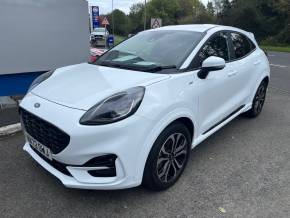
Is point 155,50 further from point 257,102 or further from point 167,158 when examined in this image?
point 257,102

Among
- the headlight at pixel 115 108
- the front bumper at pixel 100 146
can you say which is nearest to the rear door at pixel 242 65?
the headlight at pixel 115 108

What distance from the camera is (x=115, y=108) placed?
9.04 ft

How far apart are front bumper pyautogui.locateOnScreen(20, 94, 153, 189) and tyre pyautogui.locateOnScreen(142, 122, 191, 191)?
152mm

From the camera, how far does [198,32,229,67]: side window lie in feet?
12.3

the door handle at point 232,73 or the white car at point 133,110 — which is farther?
the door handle at point 232,73

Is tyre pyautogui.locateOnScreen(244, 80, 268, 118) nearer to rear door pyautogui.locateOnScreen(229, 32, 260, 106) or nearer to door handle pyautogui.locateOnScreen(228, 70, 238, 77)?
rear door pyautogui.locateOnScreen(229, 32, 260, 106)

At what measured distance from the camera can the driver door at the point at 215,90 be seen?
3580 millimetres

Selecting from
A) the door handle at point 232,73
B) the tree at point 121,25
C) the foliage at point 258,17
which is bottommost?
the tree at point 121,25

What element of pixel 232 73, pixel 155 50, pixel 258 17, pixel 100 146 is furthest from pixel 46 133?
pixel 258 17

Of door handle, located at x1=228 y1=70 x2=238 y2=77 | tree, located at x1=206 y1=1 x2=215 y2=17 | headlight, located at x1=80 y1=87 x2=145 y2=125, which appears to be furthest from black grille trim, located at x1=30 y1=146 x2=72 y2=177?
tree, located at x1=206 y1=1 x2=215 y2=17

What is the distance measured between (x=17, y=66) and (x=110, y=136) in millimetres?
4083

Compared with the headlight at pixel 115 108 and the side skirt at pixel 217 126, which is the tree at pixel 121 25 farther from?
the headlight at pixel 115 108

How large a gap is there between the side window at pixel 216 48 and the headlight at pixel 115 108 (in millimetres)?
1134

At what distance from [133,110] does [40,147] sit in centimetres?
98
